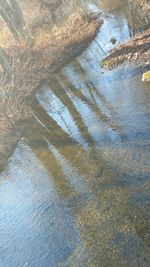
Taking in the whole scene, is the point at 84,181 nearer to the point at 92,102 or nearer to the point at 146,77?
the point at 92,102

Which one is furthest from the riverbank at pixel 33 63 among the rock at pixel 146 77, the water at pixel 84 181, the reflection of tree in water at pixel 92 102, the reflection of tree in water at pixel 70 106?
the rock at pixel 146 77

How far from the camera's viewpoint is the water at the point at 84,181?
8500mm

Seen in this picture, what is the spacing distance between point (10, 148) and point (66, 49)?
849 centimetres

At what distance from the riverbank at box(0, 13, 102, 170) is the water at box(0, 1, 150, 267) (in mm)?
686

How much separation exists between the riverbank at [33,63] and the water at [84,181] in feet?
2.25

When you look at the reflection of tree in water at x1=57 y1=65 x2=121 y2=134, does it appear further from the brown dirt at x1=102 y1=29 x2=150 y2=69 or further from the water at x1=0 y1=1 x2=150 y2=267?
the brown dirt at x1=102 y1=29 x2=150 y2=69

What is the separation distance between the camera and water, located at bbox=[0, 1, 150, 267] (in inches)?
335

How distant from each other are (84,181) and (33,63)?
1224cm

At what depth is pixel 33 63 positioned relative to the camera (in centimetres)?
2169

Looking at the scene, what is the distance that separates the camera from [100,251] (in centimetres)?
823

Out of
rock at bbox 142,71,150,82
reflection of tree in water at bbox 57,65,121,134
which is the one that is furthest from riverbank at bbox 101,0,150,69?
reflection of tree in water at bbox 57,65,121,134

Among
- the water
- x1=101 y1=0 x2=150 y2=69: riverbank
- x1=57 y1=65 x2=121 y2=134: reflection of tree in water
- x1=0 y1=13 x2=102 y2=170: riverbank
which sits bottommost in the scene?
the water

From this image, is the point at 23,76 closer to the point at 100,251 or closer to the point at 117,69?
the point at 117,69

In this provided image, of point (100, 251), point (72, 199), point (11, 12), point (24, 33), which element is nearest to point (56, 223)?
point (72, 199)
